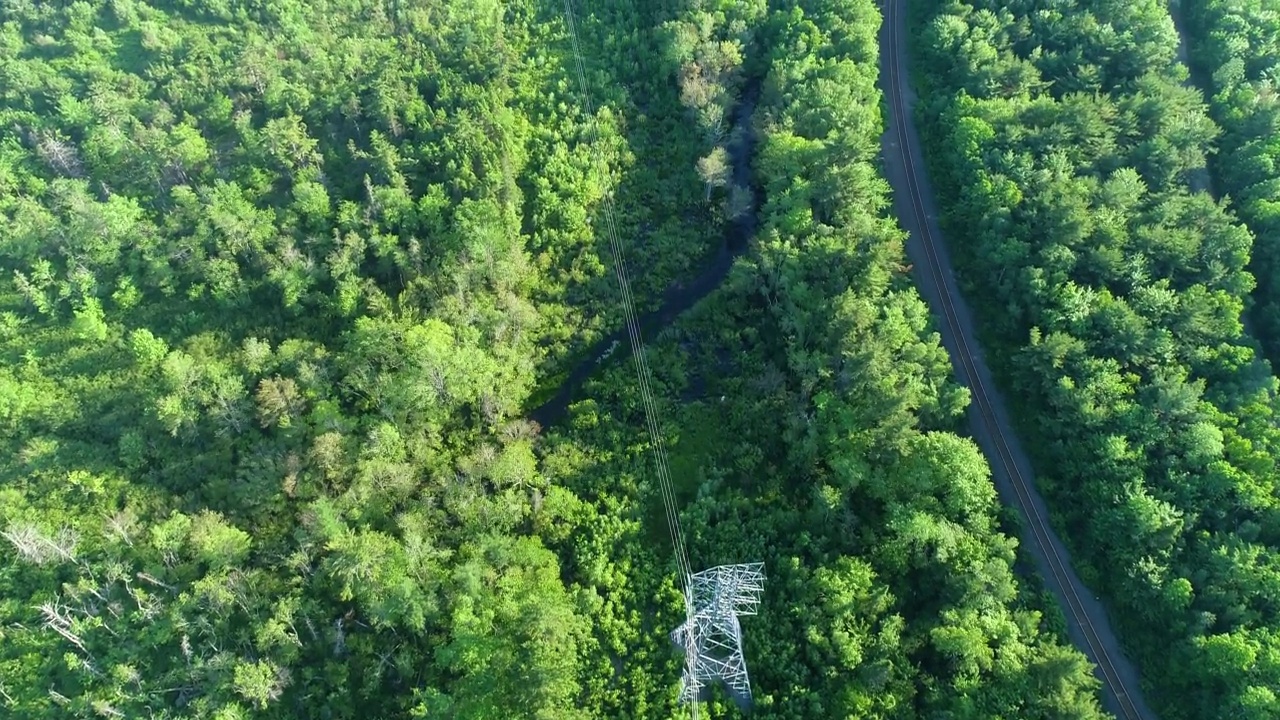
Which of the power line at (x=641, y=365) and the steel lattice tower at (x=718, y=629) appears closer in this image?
the steel lattice tower at (x=718, y=629)

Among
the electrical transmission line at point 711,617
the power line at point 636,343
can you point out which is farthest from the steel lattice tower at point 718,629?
the power line at point 636,343

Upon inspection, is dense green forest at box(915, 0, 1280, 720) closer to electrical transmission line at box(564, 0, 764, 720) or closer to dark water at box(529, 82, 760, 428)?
dark water at box(529, 82, 760, 428)

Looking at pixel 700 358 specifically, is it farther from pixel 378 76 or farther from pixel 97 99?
pixel 97 99

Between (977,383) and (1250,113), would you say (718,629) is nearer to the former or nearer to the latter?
(977,383)

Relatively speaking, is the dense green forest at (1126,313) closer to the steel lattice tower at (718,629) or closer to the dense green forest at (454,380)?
the dense green forest at (454,380)

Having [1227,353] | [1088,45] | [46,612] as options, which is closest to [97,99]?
[46,612]

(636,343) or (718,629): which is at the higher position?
(636,343)

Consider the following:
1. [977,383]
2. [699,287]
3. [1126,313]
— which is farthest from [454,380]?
[1126,313]

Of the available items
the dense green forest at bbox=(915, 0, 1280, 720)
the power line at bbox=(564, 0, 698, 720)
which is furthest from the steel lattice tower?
the dense green forest at bbox=(915, 0, 1280, 720)
